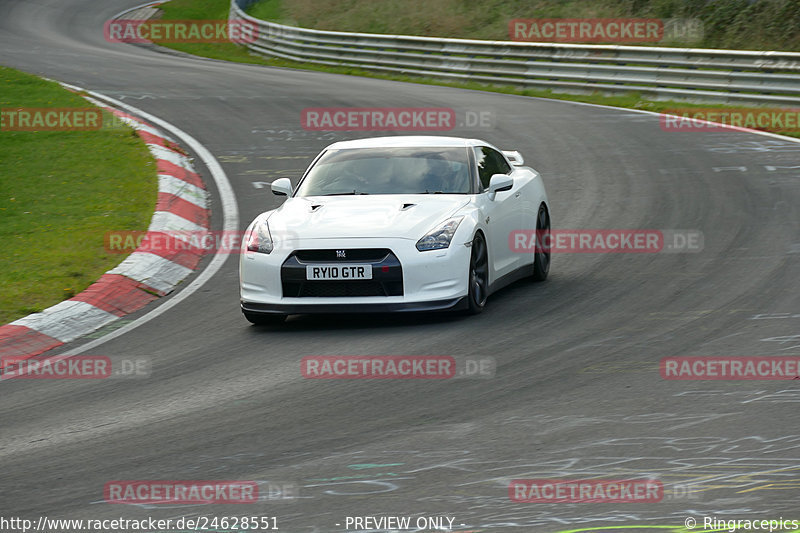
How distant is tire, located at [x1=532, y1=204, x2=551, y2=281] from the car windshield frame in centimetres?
108

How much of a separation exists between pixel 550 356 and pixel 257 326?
8.73 feet

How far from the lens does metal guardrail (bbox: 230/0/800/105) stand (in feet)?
68.4

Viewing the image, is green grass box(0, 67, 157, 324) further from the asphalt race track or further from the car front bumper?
the car front bumper

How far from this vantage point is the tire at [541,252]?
416 inches

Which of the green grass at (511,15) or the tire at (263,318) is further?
the green grass at (511,15)

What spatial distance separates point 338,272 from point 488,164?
240 cm

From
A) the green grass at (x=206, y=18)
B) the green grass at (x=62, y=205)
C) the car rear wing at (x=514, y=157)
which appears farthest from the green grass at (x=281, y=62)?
the green grass at (x=62, y=205)
